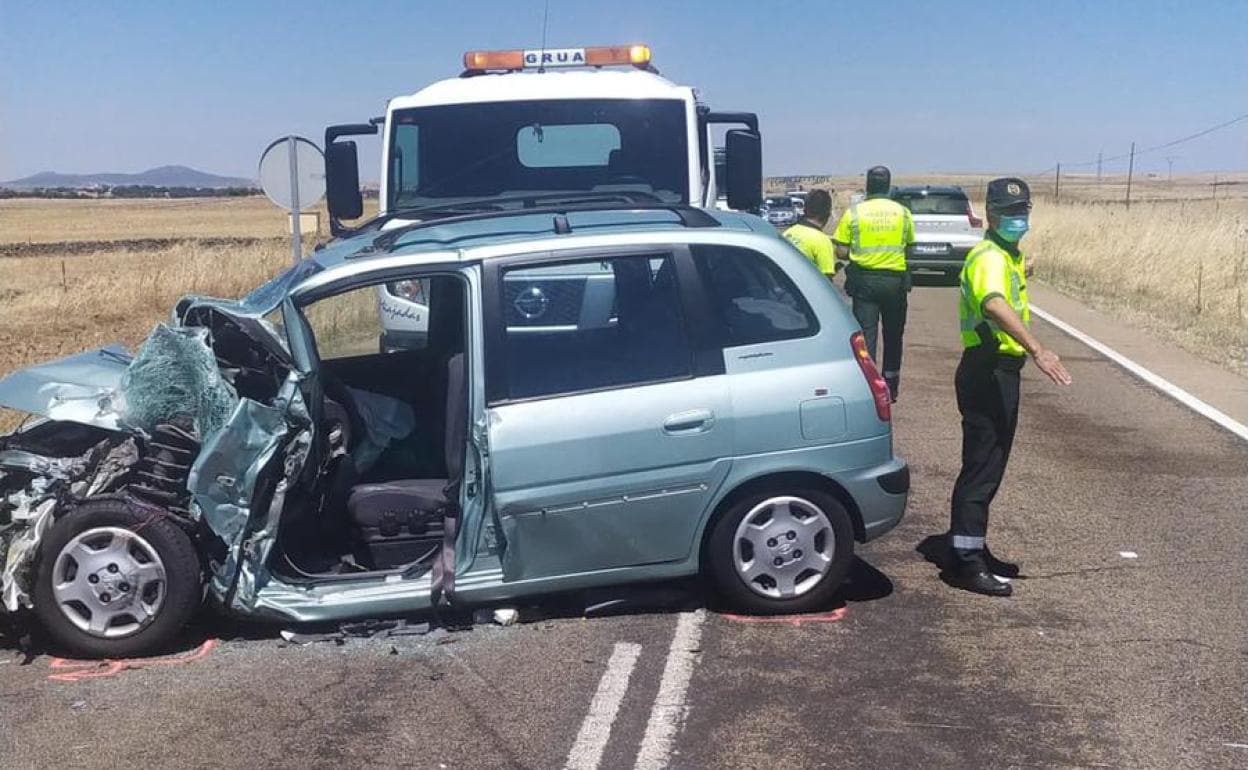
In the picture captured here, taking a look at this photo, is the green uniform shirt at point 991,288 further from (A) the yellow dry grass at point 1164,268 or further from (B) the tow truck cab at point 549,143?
(A) the yellow dry grass at point 1164,268

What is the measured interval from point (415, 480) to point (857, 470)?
191 cm

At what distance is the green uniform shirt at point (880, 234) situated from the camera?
10.4 metres

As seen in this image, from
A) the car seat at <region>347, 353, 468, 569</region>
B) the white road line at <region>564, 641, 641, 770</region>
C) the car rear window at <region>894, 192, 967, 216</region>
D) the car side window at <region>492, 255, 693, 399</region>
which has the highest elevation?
the car rear window at <region>894, 192, 967, 216</region>

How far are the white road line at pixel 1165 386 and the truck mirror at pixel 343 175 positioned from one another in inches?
256

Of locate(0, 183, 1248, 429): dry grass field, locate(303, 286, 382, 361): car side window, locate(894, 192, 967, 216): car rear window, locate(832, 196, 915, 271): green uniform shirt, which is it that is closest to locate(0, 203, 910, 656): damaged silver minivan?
locate(832, 196, 915, 271): green uniform shirt

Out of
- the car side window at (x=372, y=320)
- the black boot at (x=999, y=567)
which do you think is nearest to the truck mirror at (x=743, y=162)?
the car side window at (x=372, y=320)

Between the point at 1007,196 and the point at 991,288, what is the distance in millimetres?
470

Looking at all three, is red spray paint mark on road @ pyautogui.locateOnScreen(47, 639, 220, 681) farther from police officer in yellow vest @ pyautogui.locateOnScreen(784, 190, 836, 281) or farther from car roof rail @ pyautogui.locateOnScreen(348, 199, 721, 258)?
police officer in yellow vest @ pyautogui.locateOnScreen(784, 190, 836, 281)

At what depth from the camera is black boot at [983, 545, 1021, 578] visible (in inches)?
246

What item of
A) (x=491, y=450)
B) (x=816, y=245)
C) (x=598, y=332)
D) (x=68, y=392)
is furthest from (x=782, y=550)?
(x=816, y=245)

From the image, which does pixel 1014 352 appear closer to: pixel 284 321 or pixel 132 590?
pixel 284 321

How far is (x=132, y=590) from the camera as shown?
5.17 metres

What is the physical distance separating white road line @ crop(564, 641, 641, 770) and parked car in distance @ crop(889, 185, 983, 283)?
1764 cm

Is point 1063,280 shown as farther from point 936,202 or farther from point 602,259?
point 602,259
